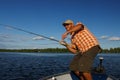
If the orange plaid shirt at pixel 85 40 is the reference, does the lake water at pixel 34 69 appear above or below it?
below

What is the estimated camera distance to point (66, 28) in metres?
8.82

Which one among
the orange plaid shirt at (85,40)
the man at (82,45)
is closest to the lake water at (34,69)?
the man at (82,45)

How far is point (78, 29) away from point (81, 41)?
0.51m

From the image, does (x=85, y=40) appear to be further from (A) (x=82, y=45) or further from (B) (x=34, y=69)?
(B) (x=34, y=69)

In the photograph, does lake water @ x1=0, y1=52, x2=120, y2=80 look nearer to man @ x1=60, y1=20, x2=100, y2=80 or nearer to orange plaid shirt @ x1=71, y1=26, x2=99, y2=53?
man @ x1=60, y1=20, x2=100, y2=80

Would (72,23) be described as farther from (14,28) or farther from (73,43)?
(14,28)

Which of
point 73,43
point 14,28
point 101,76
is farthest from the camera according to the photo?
point 101,76

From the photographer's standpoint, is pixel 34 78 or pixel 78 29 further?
pixel 34 78

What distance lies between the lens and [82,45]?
28.3 feet

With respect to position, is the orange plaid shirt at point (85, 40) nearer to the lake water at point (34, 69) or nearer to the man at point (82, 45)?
the man at point (82, 45)

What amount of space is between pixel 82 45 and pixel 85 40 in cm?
24

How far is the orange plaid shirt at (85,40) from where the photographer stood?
851 centimetres

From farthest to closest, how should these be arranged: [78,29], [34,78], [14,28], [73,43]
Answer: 1. [34,78]
2. [14,28]
3. [73,43]
4. [78,29]

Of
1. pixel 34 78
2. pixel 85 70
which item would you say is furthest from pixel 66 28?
pixel 34 78
